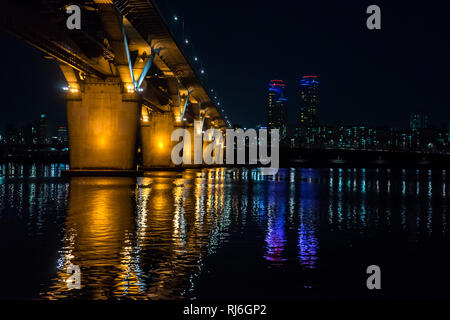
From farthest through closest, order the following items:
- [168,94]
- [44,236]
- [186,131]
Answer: [186,131]
[168,94]
[44,236]

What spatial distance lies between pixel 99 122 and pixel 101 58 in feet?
16.3

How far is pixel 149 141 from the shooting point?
74.2 m

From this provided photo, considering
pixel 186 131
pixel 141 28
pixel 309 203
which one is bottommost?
pixel 309 203

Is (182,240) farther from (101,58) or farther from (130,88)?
(101,58)

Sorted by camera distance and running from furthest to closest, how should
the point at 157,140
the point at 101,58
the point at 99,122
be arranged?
the point at 157,140, the point at 99,122, the point at 101,58

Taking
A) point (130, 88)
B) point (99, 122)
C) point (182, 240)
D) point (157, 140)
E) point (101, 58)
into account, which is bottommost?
point (182, 240)

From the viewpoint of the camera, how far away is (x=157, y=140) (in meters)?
74.3

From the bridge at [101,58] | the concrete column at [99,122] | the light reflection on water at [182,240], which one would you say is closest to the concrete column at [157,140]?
the bridge at [101,58]

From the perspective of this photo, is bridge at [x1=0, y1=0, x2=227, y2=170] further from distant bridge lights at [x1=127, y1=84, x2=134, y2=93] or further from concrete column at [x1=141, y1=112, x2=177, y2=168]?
concrete column at [x1=141, y1=112, x2=177, y2=168]

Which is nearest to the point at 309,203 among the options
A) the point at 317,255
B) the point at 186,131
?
the point at 317,255

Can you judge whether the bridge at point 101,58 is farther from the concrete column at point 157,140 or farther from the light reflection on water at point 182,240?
the concrete column at point 157,140

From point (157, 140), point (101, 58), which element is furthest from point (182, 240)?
point (157, 140)
